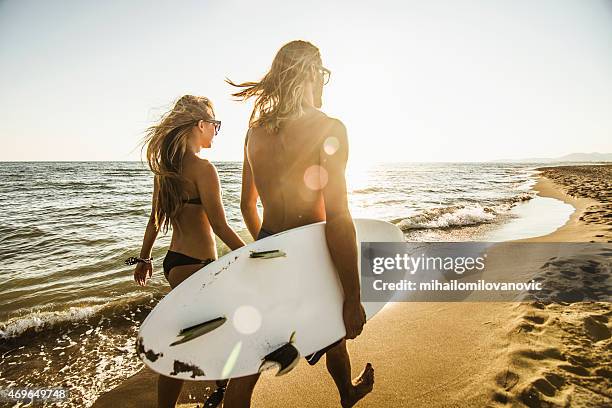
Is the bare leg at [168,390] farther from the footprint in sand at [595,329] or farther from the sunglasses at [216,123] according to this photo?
the footprint in sand at [595,329]

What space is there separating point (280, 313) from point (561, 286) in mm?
3334

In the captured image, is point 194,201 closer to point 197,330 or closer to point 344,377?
point 197,330

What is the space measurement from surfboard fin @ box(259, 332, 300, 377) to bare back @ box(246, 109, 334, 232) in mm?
566

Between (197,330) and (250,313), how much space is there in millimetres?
240

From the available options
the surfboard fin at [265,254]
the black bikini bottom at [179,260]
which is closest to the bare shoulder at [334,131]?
the surfboard fin at [265,254]

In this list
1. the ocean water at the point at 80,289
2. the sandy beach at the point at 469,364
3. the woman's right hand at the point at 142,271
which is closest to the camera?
the sandy beach at the point at 469,364

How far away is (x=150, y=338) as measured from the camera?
1.43m

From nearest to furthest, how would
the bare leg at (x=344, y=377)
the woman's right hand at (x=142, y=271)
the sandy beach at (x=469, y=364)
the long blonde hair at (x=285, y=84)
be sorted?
1. the long blonde hair at (x=285, y=84)
2. the bare leg at (x=344, y=377)
3. the sandy beach at (x=469, y=364)
4. the woman's right hand at (x=142, y=271)

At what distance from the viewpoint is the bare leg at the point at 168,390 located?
197cm

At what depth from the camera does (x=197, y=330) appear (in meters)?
1.42

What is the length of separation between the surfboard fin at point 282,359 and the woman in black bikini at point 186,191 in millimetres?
708

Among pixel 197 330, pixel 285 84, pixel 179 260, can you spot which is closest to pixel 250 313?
pixel 197 330

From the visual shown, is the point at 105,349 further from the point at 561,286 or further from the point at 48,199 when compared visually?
the point at 48,199

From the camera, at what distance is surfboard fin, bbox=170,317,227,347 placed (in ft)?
4.60
